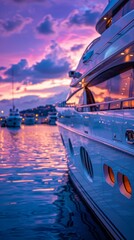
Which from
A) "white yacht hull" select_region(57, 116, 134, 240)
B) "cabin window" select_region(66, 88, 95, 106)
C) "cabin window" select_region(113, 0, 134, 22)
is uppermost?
"cabin window" select_region(113, 0, 134, 22)

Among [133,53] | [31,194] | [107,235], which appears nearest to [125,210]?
[107,235]

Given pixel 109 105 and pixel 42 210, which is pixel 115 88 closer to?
pixel 109 105

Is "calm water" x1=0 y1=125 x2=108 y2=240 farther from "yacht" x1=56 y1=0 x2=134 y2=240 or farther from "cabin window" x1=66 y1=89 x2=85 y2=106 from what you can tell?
"cabin window" x1=66 y1=89 x2=85 y2=106

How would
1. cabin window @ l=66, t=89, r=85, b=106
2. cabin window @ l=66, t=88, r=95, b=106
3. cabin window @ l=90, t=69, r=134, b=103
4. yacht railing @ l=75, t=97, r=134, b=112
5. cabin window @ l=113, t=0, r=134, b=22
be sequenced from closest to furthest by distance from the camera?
1. yacht railing @ l=75, t=97, r=134, b=112
2. cabin window @ l=90, t=69, r=134, b=103
3. cabin window @ l=113, t=0, r=134, b=22
4. cabin window @ l=66, t=88, r=95, b=106
5. cabin window @ l=66, t=89, r=85, b=106

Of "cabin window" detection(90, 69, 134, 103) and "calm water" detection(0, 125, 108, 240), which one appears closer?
"cabin window" detection(90, 69, 134, 103)

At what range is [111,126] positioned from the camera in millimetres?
5277

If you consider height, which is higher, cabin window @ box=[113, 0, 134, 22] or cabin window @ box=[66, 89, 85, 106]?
cabin window @ box=[113, 0, 134, 22]

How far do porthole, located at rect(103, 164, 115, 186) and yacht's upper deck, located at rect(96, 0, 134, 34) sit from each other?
3155 millimetres

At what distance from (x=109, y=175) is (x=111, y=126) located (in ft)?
3.40

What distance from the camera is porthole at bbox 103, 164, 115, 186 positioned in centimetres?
569

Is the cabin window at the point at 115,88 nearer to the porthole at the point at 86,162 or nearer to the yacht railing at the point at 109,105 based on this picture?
the yacht railing at the point at 109,105

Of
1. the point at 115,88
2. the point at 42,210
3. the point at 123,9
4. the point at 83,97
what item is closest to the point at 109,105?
the point at 115,88

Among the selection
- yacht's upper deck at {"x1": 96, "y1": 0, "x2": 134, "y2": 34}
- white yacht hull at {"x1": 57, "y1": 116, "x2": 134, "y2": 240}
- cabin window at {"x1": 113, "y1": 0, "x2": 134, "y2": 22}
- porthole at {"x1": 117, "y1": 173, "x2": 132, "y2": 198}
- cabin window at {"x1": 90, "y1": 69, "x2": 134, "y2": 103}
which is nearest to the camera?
white yacht hull at {"x1": 57, "y1": 116, "x2": 134, "y2": 240}

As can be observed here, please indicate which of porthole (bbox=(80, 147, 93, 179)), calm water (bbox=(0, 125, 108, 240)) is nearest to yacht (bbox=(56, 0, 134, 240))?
porthole (bbox=(80, 147, 93, 179))
